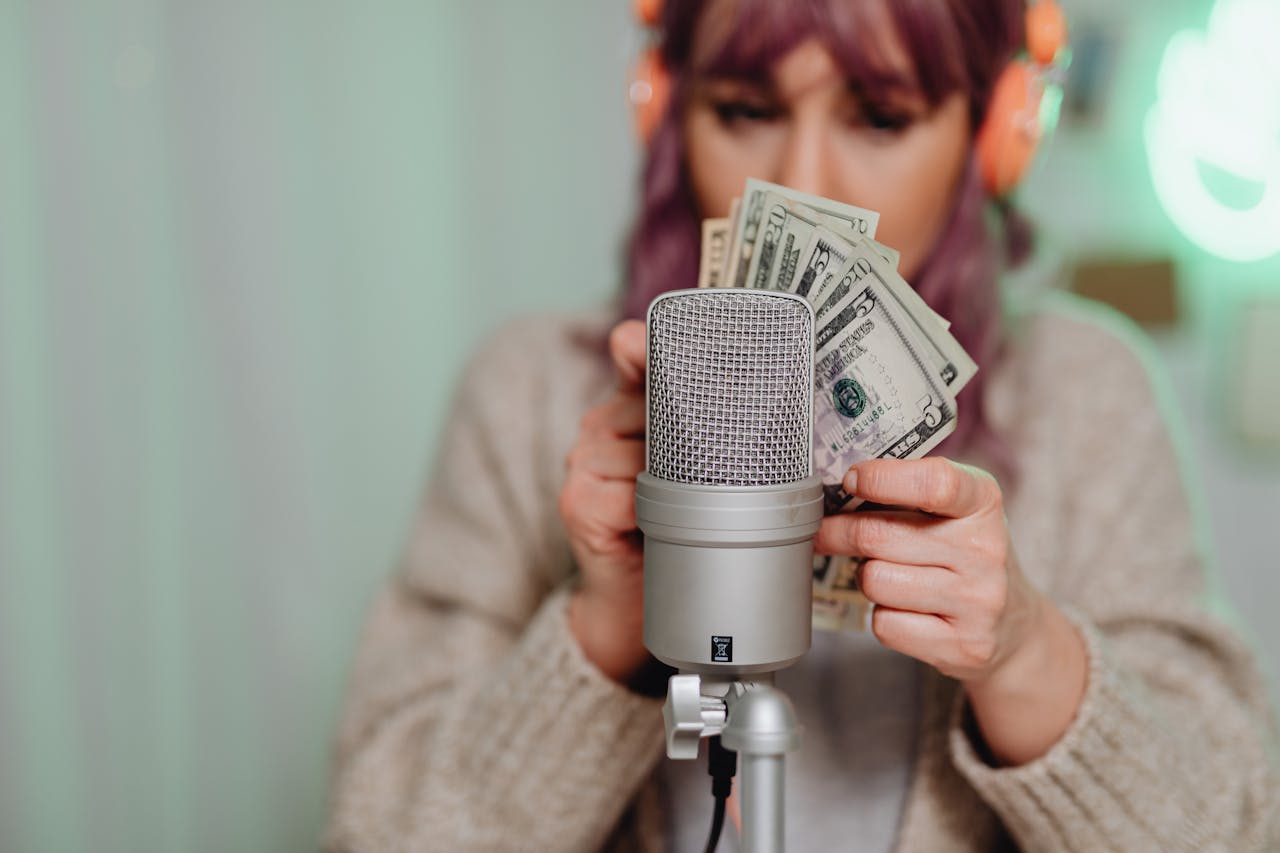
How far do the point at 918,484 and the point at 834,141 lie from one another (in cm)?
40

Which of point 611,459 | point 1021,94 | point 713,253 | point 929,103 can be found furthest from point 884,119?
point 611,459

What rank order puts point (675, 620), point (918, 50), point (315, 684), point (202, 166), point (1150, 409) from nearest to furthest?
point (675, 620) < point (918, 50) < point (1150, 409) < point (202, 166) < point (315, 684)

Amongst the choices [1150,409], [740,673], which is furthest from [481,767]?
[1150,409]

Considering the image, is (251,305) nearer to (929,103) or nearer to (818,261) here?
(929,103)

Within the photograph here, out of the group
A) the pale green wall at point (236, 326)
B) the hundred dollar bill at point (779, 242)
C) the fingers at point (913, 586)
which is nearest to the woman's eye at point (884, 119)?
the hundred dollar bill at point (779, 242)

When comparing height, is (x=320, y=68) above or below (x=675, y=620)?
above

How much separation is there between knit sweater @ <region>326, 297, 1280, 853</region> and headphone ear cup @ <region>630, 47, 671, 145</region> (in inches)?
9.7

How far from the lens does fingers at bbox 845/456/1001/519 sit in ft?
1.62

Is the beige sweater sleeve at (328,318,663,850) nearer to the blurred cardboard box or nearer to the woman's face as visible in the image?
the woman's face

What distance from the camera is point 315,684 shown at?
4.81ft

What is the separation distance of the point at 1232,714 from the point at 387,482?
113 centimetres

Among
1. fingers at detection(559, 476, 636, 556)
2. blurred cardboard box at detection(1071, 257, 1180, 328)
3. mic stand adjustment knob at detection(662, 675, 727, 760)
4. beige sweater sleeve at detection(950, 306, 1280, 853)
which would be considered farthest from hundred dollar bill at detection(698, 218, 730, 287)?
blurred cardboard box at detection(1071, 257, 1180, 328)

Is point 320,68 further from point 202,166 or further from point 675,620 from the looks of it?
point 675,620

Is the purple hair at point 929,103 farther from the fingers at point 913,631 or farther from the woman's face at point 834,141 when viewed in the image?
the fingers at point 913,631
